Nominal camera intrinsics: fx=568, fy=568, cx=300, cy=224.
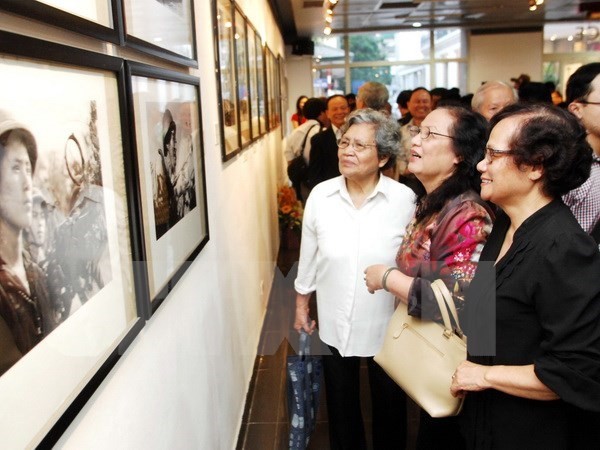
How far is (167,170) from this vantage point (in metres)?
1.61

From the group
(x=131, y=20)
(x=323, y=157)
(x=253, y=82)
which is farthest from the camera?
(x=323, y=157)

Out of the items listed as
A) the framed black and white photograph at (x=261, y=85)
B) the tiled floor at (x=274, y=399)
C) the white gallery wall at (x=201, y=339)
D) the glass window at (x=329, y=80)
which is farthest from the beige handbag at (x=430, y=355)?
the glass window at (x=329, y=80)

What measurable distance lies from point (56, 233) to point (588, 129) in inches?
85.1

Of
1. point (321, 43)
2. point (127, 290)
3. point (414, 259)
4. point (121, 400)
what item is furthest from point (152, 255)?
point (321, 43)

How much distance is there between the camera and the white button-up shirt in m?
2.36

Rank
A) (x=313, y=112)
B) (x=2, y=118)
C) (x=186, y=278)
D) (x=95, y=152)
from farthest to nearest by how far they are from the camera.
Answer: (x=313, y=112) < (x=186, y=278) < (x=95, y=152) < (x=2, y=118)

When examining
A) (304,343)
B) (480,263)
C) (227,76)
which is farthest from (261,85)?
(480,263)

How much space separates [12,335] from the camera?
2.35ft

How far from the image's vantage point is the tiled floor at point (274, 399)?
304cm

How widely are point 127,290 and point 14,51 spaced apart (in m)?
0.58

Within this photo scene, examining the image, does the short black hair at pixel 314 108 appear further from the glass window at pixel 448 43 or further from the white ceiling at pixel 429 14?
the glass window at pixel 448 43

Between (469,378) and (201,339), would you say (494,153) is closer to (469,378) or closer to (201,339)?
(469,378)

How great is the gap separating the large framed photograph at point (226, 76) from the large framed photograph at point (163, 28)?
2.01 feet

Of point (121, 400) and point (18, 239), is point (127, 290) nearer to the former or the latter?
point (121, 400)
